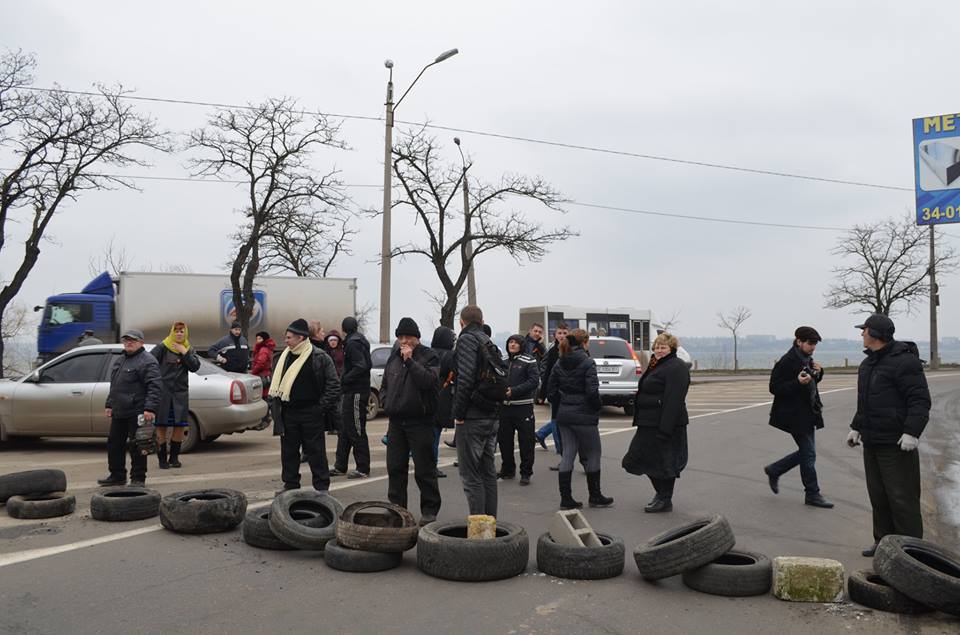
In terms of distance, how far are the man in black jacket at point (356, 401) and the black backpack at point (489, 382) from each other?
9.44 feet

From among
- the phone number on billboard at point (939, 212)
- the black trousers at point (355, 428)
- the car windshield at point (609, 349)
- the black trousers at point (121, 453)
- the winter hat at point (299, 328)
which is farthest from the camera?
the phone number on billboard at point (939, 212)

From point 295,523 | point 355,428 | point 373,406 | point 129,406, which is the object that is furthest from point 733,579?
point 373,406

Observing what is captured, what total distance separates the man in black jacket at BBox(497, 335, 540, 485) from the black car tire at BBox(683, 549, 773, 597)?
4127mm

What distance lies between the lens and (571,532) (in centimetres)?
560

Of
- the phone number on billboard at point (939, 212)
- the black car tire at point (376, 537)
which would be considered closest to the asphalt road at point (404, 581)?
the black car tire at point (376, 537)

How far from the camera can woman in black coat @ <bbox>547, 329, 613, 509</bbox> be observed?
787 centimetres

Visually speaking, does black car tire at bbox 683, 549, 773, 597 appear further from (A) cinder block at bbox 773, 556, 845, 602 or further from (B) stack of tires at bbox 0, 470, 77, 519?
(B) stack of tires at bbox 0, 470, 77, 519

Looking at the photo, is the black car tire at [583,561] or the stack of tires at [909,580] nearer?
the stack of tires at [909,580]

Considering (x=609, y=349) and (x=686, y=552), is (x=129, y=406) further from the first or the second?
(x=609, y=349)

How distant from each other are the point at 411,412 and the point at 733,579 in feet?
9.71

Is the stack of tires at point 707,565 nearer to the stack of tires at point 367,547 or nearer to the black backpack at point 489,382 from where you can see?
the stack of tires at point 367,547

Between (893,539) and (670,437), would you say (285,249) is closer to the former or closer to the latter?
(670,437)

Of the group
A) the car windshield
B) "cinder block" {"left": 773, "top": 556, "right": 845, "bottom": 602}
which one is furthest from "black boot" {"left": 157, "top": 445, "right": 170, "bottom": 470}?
the car windshield

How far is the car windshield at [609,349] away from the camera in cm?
1811
